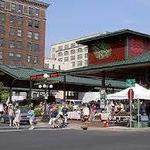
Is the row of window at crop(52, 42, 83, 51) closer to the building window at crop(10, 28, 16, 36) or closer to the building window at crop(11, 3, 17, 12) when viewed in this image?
the building window at crop(11, 3, 17, 12)

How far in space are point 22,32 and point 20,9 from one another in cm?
640

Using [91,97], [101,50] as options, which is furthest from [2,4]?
[101,50]

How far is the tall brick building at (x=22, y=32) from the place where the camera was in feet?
409

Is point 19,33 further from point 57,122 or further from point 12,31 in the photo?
point 57,122

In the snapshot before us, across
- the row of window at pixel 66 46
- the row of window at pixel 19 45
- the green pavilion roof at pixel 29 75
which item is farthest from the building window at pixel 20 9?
the green pavilion roof at pixel 29 75

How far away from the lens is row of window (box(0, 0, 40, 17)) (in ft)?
412

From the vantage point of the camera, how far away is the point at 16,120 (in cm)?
3534

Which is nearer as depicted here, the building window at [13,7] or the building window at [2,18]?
the building window at [2,18]

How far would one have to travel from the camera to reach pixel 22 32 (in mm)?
129250

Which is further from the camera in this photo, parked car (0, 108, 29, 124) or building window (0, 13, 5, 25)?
building window (0, 13, 5, 25)

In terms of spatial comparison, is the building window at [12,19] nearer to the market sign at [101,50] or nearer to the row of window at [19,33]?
the row of window at [19,33]

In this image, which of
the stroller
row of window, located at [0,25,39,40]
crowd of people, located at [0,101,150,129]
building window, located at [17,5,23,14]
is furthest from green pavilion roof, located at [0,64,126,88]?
building window, located at [17,5,23,14]

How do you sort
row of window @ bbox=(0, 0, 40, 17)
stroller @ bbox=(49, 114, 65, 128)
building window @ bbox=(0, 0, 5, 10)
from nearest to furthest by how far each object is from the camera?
stroller @ bbox=(49, 114, 65, 128)
building window @ bbox=(0, 0, 5, 10)
row of window @ bbox=(0, 0, 40, 17)

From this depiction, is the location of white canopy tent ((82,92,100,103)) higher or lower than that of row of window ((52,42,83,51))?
lower
